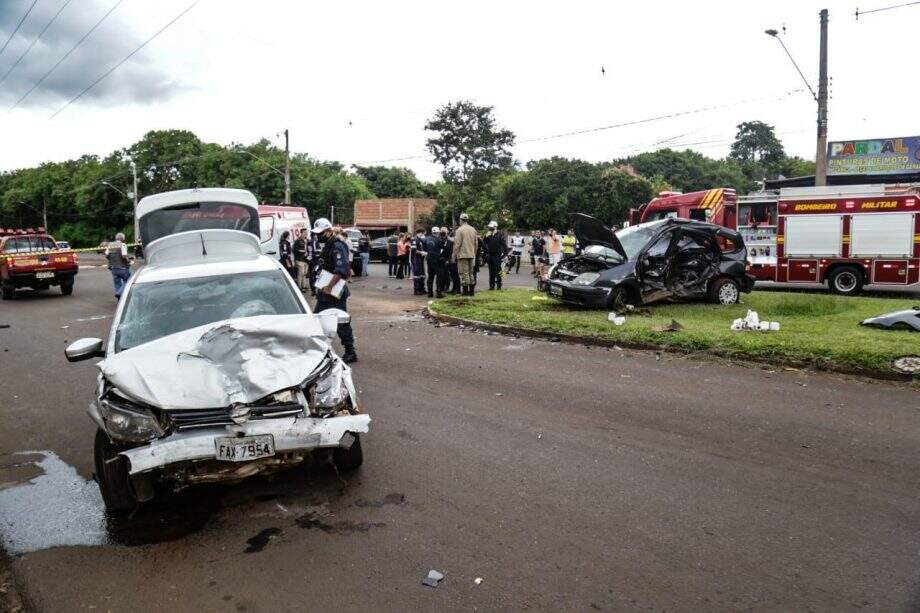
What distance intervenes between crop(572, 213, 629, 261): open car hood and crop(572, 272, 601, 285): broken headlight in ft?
2.15

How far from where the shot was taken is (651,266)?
42.2 ft

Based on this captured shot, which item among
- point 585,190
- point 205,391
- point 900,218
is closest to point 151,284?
point 205,391

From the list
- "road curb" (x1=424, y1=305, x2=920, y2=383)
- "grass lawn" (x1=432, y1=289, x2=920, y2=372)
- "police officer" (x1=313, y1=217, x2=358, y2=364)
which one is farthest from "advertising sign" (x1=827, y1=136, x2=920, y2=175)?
"police officer" (x1=313, y1=217, x2=358, y2=364)

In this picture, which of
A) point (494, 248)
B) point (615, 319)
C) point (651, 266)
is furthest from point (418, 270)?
point (615, 319)

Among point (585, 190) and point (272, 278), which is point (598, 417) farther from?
point (585, 190)

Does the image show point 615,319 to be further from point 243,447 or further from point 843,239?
point 843,239

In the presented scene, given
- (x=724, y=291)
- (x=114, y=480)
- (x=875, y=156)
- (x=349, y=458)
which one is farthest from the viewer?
(x=875, y=156)

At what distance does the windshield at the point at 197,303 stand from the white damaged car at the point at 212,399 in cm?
2

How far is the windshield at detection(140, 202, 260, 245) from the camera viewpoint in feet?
41.1

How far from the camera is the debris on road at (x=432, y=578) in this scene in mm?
3373

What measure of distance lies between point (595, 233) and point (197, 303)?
9.07 metres

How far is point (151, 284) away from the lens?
539cm

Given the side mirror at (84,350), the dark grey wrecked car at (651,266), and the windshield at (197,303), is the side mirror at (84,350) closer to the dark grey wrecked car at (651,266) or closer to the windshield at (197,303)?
the windshield at (197,303)

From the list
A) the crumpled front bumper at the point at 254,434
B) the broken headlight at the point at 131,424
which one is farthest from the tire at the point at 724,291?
the broken headlight at the point at 131,424
